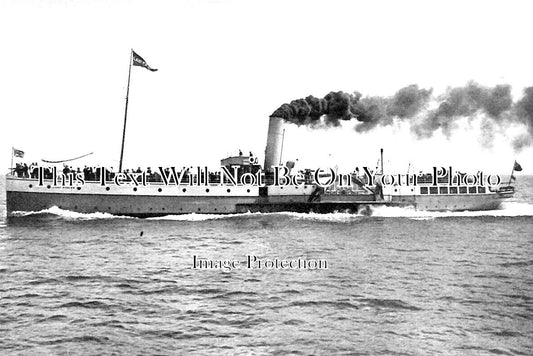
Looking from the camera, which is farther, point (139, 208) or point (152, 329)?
point (139, 208)

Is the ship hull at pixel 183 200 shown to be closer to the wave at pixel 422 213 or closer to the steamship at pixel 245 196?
the steamship at pixel 245 196

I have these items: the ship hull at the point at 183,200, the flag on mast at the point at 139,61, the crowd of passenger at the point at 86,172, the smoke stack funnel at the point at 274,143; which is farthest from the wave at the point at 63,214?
the smoke stack funnel at the point at 274,143

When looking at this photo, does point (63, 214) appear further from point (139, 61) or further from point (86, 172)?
point (139, 61)

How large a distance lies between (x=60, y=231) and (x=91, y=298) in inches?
496

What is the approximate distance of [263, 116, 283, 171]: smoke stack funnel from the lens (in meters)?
35.5

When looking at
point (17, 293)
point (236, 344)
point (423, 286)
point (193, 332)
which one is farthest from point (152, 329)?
point (423, 286)

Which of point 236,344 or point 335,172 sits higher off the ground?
point 335,172

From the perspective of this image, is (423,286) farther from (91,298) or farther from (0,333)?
(0,333)

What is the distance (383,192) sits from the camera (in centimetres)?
3478

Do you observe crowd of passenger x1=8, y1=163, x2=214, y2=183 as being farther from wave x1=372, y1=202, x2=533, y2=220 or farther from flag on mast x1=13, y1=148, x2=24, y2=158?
wave x1=372, y1=202, x2=533, y2=220

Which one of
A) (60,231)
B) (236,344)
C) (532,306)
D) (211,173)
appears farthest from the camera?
(211,173)

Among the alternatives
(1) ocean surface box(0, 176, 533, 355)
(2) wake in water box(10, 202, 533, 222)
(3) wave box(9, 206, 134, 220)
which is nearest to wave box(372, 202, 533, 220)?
(2) wake in water box(10, 202, 533, 222)

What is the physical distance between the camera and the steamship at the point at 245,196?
98.8ft

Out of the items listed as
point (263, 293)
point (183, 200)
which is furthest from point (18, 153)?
point (263, 293)
